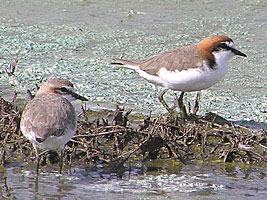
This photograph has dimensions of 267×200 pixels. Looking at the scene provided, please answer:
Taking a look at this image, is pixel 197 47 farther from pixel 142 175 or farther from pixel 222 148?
pixel 142 175

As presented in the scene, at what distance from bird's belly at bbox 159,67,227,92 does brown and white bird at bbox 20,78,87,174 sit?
1845mm

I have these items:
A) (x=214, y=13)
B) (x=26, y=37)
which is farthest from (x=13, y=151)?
(x=214, y=13)

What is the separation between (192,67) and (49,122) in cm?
252

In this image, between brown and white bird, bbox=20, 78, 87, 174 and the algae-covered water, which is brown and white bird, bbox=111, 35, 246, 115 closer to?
the algae-covered water

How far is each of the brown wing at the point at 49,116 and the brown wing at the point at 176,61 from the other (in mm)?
2049

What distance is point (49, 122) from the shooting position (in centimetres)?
585

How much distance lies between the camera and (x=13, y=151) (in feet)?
22.2

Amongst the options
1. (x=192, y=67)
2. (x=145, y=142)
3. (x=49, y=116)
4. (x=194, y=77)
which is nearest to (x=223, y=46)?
(x=192, y=67)

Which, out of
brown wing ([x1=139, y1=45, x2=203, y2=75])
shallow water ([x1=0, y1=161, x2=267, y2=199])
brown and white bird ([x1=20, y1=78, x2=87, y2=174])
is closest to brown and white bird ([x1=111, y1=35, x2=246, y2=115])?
brown wing ([x1=139, y1=45, x2=203, y2=75])

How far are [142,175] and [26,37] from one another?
5935 millimetres

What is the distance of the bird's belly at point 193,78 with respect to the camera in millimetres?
7586

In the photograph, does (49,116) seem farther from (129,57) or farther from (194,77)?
(129,57)

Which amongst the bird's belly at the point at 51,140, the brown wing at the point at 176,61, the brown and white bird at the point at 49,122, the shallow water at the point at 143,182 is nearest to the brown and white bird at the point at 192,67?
the brown wing at the point at 176,61

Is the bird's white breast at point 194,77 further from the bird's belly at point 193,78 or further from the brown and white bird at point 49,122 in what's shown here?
the brown and white bird at point 49,122
